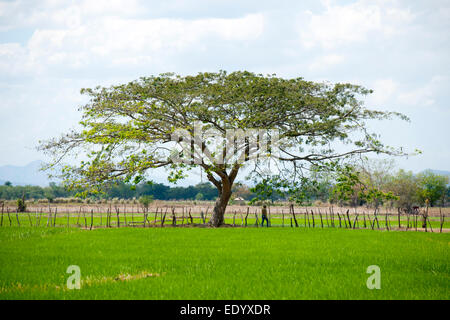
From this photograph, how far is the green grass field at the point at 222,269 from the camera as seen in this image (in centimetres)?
887

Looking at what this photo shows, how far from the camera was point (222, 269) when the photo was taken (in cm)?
1175

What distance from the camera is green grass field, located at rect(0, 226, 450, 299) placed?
8867 mm

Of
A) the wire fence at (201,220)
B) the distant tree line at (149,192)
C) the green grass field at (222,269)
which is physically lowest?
the wire fence at (201,220)

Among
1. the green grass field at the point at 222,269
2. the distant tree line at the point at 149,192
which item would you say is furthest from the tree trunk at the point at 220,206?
the distant tree line at the point at 149,192

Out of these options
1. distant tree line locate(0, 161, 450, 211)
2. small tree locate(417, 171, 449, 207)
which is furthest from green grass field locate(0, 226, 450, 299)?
small tree locate(417, 171, 449, 207)

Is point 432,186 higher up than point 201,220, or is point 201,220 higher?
point 432,186

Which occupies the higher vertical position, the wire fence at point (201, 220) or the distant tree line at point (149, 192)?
the distant tree line at point (149, 192)

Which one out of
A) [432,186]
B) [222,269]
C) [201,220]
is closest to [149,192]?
[432,186]

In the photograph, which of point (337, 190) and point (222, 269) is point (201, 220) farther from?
point (222, 269)

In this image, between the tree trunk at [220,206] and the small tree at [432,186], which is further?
the small tree at [432,186]

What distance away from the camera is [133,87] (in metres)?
27.8

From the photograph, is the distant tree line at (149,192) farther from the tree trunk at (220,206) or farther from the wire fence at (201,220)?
the tree trunk at (220,206)

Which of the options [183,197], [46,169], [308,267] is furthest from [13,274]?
[183,197]
